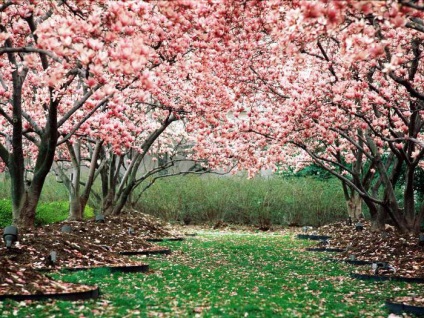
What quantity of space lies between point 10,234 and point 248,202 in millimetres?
18000

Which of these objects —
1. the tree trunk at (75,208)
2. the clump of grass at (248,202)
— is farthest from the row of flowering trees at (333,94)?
the clump of grass at (248,202)

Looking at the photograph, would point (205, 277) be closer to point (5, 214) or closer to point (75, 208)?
point (75, 208)

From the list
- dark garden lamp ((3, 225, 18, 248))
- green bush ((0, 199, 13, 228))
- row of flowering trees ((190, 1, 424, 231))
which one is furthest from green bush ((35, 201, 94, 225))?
dark garden lamp ((3, 225, 18, 248))

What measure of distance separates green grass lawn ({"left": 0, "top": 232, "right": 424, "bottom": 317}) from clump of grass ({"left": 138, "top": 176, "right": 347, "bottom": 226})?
1305 centimetres

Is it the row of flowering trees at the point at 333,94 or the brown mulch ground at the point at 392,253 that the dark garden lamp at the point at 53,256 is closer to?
the row of flowering trees at the point at 333,94

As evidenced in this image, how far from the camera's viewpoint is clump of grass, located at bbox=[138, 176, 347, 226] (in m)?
25.8

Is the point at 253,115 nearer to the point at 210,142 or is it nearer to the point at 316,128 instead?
the point at 316,128

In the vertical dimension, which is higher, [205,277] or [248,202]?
[248,202]

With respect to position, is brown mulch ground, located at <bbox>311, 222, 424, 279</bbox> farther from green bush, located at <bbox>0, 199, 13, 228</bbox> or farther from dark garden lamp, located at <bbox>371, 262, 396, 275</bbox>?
green bush, located at <bbox>0, 199, 13, 228</bbox>

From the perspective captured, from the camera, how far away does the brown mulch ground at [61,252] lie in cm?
729

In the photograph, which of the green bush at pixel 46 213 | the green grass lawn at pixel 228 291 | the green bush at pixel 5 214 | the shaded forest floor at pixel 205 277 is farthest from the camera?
the green bush at pixel 46 213

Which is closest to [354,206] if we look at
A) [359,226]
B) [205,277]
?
[359,226]

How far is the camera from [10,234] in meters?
8.80

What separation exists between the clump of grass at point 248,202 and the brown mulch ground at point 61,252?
9.08m
